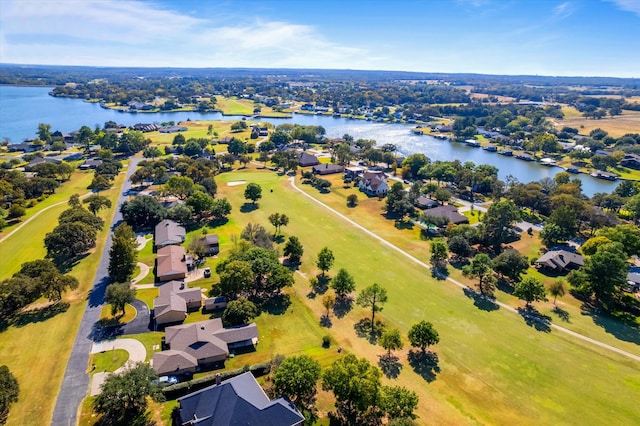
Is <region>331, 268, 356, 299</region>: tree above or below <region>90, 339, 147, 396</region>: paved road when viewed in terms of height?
above

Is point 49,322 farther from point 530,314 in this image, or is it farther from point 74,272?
point 530,314

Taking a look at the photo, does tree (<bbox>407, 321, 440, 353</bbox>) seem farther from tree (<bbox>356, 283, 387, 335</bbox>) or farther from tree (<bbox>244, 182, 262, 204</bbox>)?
tree (<bbox>244, 182, 262, 204</bbox>)

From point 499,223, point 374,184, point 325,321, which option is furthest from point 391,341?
point 374,184

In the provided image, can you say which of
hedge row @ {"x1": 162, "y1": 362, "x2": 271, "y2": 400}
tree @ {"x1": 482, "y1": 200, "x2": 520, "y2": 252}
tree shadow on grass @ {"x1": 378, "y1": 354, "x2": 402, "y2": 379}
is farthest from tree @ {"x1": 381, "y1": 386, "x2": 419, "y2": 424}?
tree @ {"x1": 482, "y1": 200, "x2": 520, "y2": 252}

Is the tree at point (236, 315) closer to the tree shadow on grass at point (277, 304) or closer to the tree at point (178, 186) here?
the tree shadow on grass at point (277, 304)

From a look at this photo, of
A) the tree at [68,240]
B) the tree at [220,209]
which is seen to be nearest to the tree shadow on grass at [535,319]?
the tree at [220,209]

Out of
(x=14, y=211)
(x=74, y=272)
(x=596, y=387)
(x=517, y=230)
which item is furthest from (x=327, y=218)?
(x=14, y=211)

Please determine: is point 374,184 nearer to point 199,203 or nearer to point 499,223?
point 499,223
